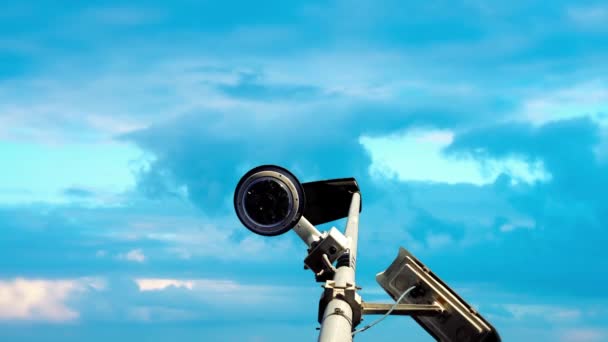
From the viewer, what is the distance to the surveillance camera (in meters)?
15.5

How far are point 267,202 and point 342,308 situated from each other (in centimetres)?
346

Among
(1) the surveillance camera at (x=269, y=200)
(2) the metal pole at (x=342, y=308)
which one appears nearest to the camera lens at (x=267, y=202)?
(1) the surveillance camera at (x=269, y=200)

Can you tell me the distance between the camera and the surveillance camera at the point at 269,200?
50.7ft

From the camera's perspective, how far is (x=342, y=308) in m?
12.7

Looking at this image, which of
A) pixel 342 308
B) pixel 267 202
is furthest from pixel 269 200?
pixel 342 308

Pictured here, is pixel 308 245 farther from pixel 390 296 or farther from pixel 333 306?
pixel 333 306

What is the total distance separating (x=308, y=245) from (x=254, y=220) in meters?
1.22

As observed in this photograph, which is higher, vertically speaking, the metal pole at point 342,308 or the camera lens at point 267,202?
the camera lens at point 267,202

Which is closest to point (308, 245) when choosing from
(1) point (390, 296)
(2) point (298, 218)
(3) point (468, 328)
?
(2) point (298, 218)

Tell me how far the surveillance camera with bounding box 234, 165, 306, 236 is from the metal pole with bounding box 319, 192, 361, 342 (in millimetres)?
1273

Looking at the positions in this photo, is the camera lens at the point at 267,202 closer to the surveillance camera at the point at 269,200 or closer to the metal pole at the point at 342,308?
the surveillance camera at the point at 269,200

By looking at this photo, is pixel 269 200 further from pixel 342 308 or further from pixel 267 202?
pixel 342 308

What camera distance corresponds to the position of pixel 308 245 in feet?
53.6

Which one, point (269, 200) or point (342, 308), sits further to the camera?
point (269, 200)
